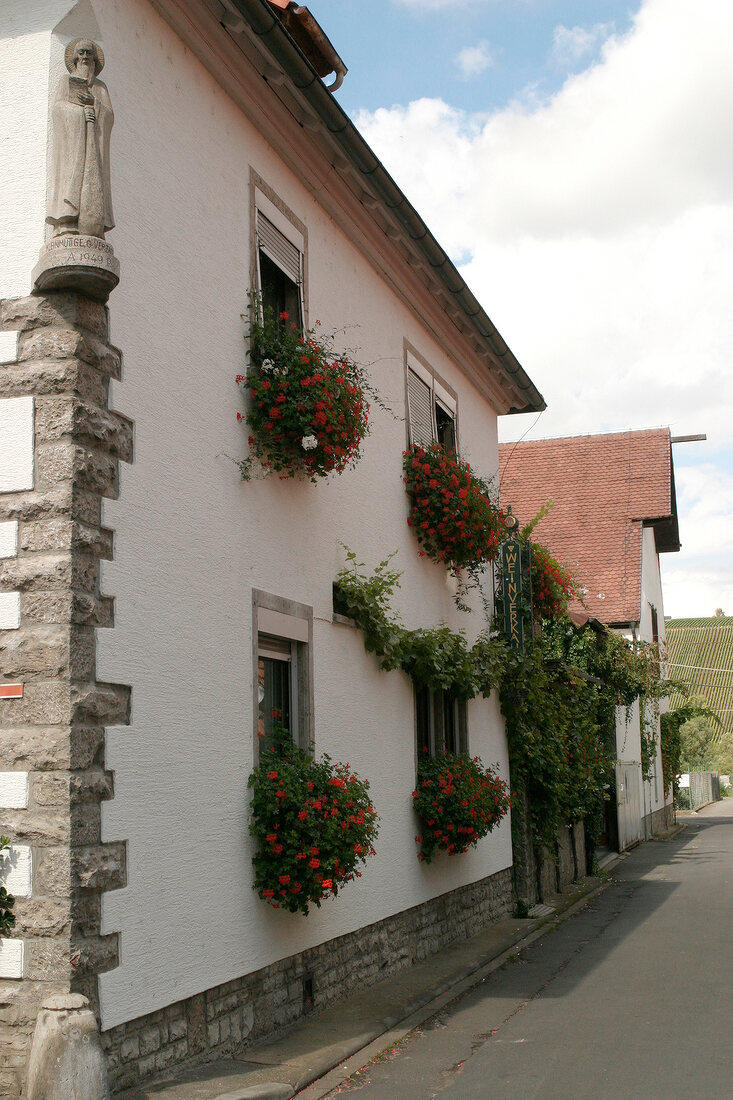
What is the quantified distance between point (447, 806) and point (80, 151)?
6510 millimetres

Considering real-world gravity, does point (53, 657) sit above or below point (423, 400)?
below

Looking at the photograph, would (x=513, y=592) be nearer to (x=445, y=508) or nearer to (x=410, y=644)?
(x=445, y=508)

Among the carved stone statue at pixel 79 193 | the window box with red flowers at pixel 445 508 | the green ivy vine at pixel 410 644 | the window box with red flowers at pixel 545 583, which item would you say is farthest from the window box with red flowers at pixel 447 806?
the carved stone statue at pixel 79 193

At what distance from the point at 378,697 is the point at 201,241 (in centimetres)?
406

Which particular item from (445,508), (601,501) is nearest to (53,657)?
(445,508)

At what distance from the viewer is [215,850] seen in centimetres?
649

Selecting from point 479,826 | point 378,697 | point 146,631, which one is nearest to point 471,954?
point 479,826

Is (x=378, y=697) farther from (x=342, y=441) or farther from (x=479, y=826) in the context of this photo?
(x=342, y=441)

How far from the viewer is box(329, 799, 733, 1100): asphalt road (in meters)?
6.34

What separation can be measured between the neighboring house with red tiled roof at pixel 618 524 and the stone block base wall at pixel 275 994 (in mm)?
13262

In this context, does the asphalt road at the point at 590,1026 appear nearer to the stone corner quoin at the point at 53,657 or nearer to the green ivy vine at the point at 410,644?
the stone corner quoin at the point at 53,657

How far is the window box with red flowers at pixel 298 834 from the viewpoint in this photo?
6902mm

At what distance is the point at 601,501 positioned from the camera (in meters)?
27.9

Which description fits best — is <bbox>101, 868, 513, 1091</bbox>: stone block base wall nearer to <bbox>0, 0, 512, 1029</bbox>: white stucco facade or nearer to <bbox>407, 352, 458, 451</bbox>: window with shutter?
<bbox>0, 0, 512, 1029</bbox>: white stucco facade
